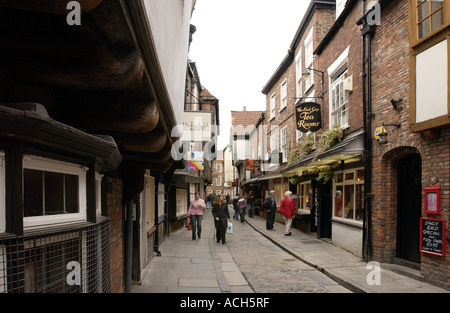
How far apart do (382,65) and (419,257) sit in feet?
14.8

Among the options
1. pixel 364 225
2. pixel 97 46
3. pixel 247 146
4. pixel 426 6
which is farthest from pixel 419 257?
pixel 247 146

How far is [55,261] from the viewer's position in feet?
→ 7.82

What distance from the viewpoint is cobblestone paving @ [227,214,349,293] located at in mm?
6621

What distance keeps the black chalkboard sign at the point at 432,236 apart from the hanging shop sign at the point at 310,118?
19.6ft

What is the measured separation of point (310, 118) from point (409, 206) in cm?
515

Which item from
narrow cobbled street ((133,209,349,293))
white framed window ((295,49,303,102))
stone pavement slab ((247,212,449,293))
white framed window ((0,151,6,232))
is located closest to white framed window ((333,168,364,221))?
stone pavement slab ((247,212,449,293))

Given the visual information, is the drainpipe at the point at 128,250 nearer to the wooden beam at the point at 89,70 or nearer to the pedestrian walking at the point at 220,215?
the wooden beam at the point at 89,70

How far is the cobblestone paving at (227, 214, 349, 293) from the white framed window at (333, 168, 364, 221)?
219cm

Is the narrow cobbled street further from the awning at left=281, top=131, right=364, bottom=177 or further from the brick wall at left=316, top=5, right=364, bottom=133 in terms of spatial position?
the brick wall at left=316, top=5, right=364, bottom=133

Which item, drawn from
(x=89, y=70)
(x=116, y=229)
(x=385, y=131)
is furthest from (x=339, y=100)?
(x=89, y=70)

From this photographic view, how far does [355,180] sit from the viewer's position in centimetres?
980

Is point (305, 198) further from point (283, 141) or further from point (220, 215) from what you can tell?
point (220, 215)

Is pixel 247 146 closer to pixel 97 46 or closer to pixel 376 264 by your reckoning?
pixel 376 264

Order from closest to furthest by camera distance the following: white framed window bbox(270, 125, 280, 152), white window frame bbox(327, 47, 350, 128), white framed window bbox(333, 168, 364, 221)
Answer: white framed window bbox(333, 168, 364, 221), white window frame bbox(327, 47, 350, 128), white framed window bbox(270, 125, 280, 152)
